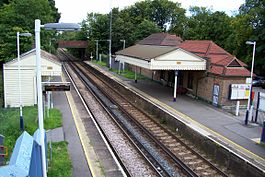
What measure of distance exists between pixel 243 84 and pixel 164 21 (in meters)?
63.1

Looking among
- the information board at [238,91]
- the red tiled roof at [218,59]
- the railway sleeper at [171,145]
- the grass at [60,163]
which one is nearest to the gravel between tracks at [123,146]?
the railway sleeper at [171,145]

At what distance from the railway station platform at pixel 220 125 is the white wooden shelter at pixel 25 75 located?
8.03 metres

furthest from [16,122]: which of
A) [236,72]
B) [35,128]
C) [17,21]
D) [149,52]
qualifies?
[17,21]

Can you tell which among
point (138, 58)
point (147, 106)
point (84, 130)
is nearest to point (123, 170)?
point (84, 130)

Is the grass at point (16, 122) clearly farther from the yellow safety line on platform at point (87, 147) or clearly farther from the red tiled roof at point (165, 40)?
the red tiled roof at point (165, 40)

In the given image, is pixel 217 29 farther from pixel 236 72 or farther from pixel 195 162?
pixel 195 162

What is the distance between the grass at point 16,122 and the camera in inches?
553

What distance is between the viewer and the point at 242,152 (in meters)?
12.4

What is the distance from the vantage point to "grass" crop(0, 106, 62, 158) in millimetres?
14034

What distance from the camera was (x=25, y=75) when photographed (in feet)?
67.4

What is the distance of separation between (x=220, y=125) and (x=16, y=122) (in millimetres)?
11292

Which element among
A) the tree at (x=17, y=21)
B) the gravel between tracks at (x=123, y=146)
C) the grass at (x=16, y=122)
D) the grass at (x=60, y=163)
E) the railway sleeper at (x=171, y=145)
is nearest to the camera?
the grass at (x=60, y=163)

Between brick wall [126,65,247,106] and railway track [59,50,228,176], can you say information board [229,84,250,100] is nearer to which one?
brick wall [126,65,247,106]

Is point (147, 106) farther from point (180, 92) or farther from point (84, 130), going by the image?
point (84, 130)
